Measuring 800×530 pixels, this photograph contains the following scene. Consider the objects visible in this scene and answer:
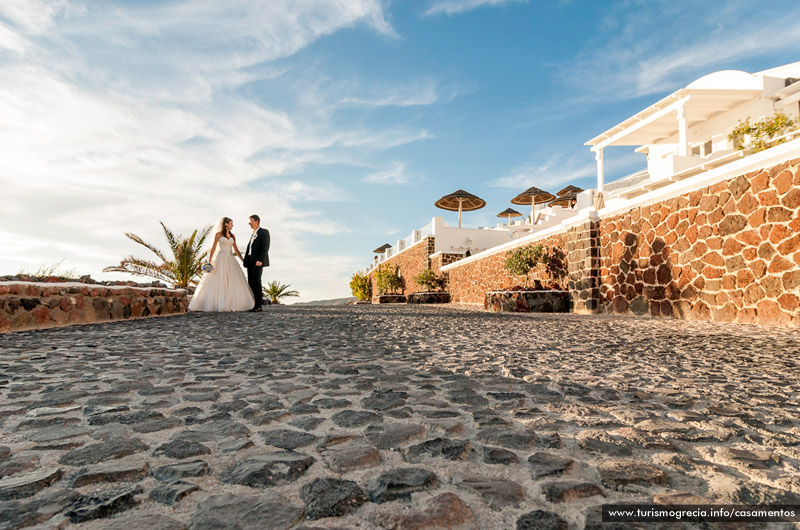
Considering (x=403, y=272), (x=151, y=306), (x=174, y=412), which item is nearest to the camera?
(x=174, y=412)

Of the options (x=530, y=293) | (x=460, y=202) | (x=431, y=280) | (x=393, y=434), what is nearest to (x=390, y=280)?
(x=431, y=280)

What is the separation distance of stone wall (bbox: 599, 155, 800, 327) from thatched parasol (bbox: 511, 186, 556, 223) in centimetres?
1524

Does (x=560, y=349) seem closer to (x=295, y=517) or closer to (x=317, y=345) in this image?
(x=317, y=345)

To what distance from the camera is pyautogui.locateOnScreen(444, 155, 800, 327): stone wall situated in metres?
5.35

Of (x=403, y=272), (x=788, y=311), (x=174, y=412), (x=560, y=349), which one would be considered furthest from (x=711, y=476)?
(x=403, y=272)

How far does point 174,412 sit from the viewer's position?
6.15ft

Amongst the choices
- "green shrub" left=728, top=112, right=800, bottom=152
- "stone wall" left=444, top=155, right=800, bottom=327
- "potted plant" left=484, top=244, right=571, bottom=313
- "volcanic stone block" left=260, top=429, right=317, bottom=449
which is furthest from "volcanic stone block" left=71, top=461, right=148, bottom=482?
"green shrub" left=728, top=112, right=800, bottom=152

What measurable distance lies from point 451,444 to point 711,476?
2.52ft

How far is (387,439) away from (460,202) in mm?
23831

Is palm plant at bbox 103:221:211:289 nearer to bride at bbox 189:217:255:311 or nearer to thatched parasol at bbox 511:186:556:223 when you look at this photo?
bride at bbox 189:217:255:311

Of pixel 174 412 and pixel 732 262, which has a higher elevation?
pixel 732 262

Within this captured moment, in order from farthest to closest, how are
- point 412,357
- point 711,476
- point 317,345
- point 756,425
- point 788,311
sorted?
1. point 788,311
2. point 317,345
3. point 412,357
4. point 756,425
5. point 711,476

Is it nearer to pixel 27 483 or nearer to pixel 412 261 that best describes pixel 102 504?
pixel 27 483

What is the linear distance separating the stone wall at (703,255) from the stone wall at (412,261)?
13.5 metres
